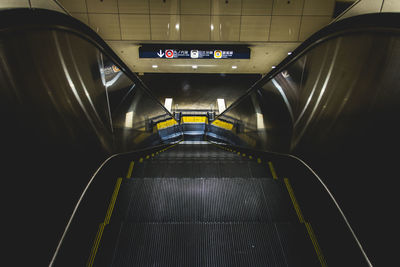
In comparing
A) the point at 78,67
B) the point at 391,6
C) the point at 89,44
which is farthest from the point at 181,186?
the point at 391,6

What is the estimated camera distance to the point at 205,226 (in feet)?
5.76

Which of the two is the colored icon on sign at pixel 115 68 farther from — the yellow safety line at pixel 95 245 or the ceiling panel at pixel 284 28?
the ceiling panel at pixel 284 28

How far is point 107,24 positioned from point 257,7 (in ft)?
19.2

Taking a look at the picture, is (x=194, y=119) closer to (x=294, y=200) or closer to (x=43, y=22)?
(x=294, y=200)

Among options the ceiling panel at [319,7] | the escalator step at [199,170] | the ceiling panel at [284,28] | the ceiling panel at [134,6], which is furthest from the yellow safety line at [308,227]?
the ceiling panel at [319,7]

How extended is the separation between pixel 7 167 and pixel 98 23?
8.38 metres

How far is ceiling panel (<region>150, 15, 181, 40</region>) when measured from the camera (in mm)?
7669

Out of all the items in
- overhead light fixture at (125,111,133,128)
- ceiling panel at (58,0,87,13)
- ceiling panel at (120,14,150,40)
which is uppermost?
ceiling panel at (58,0,87,13)

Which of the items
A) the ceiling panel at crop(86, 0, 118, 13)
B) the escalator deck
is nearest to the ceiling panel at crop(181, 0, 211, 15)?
the ceiling panel at crop(86, 0, 118, 13)

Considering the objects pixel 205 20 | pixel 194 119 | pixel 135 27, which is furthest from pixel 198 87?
pixel 135 27

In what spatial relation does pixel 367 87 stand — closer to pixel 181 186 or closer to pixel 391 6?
pixel 181 186

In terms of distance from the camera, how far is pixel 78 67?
6.65 ft

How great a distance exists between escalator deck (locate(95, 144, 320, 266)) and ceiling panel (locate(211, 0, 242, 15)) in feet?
24.6

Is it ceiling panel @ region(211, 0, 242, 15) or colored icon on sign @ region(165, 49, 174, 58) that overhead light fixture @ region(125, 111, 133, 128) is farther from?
ceiling panel @ region(211, 0, 242, 15)
